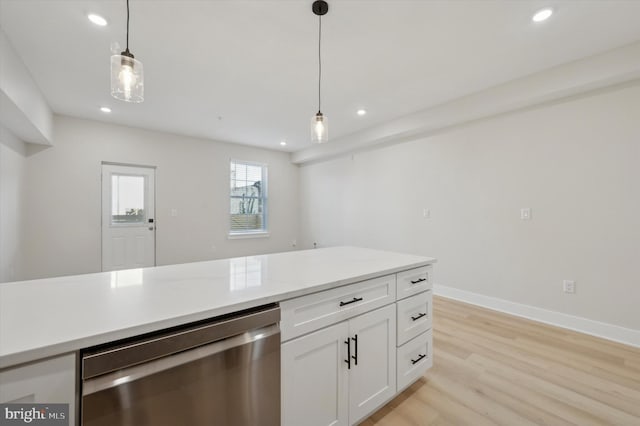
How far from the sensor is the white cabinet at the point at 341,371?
1.18 m

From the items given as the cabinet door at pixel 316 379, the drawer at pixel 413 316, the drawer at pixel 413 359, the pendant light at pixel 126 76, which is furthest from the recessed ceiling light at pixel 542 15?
the pendant light at pixel 126 76

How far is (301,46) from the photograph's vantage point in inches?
92.2

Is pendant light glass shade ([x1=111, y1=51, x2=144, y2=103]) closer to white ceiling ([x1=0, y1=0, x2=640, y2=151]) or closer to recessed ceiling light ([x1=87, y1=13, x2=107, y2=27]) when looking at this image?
white ceiling ([x1=0, y1=0, x2=640, y2=151])

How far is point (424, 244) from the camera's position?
4000mm

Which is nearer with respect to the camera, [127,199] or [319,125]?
[319,125]

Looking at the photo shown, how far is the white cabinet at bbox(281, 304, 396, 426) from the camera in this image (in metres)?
1.18

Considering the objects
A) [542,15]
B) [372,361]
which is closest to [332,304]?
[372,361]

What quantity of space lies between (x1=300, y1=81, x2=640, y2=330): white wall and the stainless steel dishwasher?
3179 millimetres

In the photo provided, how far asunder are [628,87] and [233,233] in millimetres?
5884

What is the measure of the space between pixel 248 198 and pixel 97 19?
4.11m

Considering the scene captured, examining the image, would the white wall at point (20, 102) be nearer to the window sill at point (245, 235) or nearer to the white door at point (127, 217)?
the white door at point (127, 217)

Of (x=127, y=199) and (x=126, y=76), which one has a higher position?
(x=126, y=76)

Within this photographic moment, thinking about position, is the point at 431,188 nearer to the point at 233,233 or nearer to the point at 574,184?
the point at 574,184

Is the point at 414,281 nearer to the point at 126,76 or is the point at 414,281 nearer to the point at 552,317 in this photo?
the point at 126,76
